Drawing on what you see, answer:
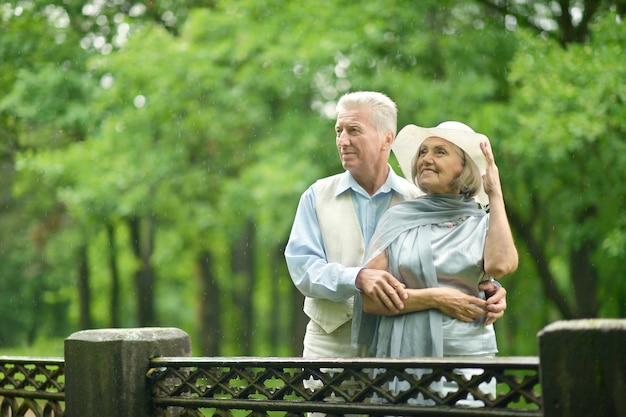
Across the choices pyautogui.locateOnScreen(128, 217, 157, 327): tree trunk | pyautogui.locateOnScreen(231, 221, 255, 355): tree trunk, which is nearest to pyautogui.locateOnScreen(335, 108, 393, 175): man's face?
pyautogui.locateOnScreen(128, 217, 157, 327): tree trunk

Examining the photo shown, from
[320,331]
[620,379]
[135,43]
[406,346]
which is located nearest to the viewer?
[620,379]

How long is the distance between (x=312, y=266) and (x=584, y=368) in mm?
1478

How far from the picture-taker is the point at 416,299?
3887 mm

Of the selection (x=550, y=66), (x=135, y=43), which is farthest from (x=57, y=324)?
(x=550, y=66)

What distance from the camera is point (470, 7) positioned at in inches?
657

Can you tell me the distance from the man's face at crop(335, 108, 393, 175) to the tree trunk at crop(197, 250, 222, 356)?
626 inches

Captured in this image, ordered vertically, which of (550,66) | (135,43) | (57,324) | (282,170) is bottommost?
(57,324)

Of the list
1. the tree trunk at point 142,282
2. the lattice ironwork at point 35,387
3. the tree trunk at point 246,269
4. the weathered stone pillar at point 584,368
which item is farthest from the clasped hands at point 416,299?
the tree trunk at point 246,269

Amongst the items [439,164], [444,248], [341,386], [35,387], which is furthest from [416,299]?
[35,387]

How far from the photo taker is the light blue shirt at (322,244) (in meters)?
4.05

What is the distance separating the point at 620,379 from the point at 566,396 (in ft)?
0.59

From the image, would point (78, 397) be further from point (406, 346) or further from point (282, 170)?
point (282, 170)

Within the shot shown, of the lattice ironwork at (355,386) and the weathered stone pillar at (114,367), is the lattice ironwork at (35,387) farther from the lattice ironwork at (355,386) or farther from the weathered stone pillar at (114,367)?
the lattice ironwork at (355,386)

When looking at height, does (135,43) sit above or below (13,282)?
above
